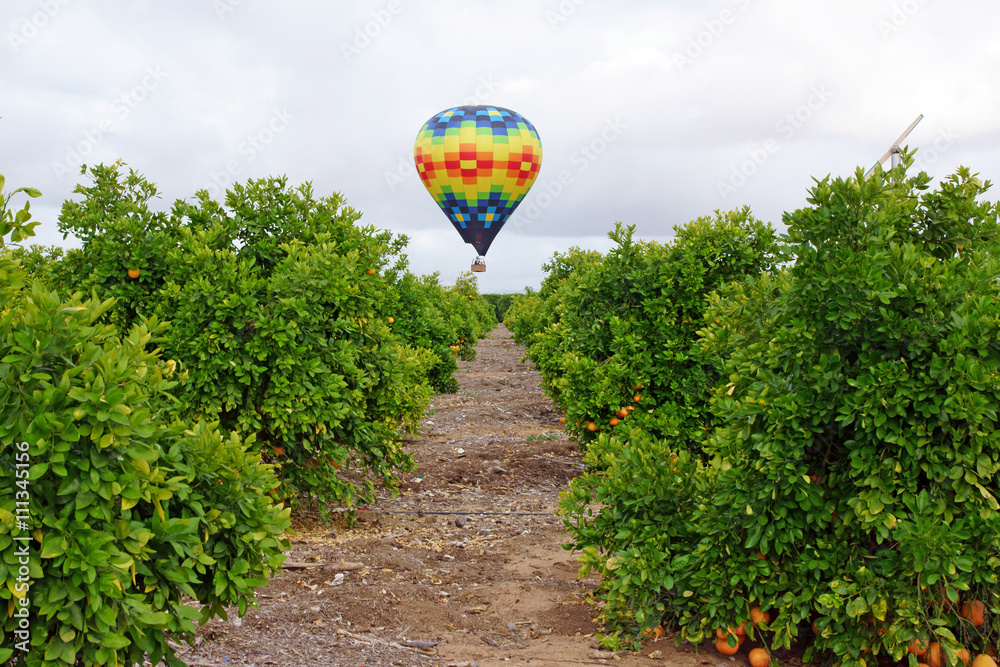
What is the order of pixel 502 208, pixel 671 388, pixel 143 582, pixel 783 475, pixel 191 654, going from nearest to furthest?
1. pixel 143 582
2. pixel 783 475
3. pixel 191 654
4. pixel 671 388
5. pixel 502 208

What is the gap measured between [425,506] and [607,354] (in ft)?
10.1

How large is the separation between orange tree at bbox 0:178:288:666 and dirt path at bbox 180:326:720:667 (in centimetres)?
176

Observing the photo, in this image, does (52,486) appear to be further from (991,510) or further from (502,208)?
(502,208)

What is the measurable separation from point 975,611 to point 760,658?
1.25 m

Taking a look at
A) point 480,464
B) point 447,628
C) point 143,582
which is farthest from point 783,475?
point 480,464

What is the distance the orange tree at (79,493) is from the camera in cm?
311

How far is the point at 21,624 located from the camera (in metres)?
3.20

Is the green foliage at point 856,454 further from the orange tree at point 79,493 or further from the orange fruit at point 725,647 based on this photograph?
the orange tree at point 79,493

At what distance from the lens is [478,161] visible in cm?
3272

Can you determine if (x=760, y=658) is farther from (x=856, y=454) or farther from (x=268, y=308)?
(x=268, y=308)

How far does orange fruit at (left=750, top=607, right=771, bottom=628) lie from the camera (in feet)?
16.1

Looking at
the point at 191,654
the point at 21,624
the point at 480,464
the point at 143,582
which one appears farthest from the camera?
the point at 480,464

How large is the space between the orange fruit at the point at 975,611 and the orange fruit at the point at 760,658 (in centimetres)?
117

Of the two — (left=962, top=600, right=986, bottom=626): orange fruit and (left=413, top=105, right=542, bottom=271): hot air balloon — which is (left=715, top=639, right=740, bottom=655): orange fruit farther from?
(left=413, top=105, right=542, bottom=271): hot air balloon
